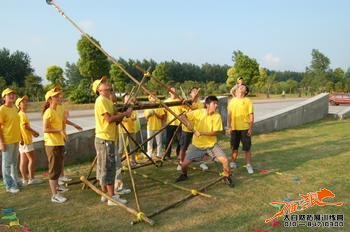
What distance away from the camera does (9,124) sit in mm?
6461

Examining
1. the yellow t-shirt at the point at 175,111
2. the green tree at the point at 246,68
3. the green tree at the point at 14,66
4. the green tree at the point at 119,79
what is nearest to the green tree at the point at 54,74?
the green tree at the point at 14,66

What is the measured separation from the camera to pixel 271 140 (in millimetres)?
11250

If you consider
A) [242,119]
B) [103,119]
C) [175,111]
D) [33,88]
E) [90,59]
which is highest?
[90,59]

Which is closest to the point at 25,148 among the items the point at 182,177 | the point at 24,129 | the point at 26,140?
the point at 26,140

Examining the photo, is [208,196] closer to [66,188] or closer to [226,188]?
[226,188]

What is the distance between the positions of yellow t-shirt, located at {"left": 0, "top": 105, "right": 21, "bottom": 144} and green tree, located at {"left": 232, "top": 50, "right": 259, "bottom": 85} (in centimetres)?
3804

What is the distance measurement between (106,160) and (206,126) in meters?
1.99

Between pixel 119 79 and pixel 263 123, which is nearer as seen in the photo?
pixel 263 123

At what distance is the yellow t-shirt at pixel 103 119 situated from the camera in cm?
546

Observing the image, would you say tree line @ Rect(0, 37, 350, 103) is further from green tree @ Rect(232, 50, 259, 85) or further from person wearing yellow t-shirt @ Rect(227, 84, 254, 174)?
person wearing yellow t-shirt @ Rect(227, 84, 254, 174)

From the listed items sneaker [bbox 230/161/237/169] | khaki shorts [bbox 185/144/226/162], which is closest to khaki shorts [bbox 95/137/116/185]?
khaki shorts [bbox 185/144/226/162]

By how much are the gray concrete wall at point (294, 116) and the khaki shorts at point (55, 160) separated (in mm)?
7663

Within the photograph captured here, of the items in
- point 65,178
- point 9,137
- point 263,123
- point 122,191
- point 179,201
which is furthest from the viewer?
point 263,123

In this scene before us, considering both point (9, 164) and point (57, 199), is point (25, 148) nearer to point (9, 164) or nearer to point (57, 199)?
point (9, 164)
